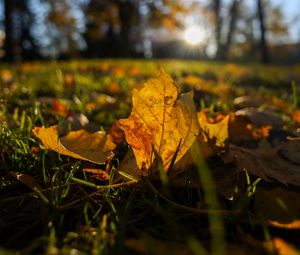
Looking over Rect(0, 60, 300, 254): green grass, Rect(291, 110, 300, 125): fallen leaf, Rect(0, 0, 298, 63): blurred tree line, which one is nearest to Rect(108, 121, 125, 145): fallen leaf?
Rect(0, 60, 300, 254): green grass

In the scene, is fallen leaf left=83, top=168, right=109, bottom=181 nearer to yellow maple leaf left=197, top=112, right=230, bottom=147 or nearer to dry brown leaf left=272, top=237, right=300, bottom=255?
yellow maple leaf left=197, top=112, right=230, bottom=147

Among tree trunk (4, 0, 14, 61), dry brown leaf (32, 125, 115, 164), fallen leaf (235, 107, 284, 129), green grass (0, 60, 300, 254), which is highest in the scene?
tree trunk (4, 0, 14, 61)

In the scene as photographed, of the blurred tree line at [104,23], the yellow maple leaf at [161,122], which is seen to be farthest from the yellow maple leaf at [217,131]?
the blurred tree line at [104,23]

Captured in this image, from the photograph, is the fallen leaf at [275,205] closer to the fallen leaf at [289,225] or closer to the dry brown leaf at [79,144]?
the fallen leaf at [289,225]

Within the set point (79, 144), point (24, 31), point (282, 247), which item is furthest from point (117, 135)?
point (24, 31)

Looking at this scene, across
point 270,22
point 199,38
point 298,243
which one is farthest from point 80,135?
point 199,38

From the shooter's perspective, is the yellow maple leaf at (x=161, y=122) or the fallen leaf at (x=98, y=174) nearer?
the yellow maple leaf at (x=161, y=122)

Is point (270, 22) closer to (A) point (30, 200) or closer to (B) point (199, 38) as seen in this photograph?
(B) point (199, 38)
